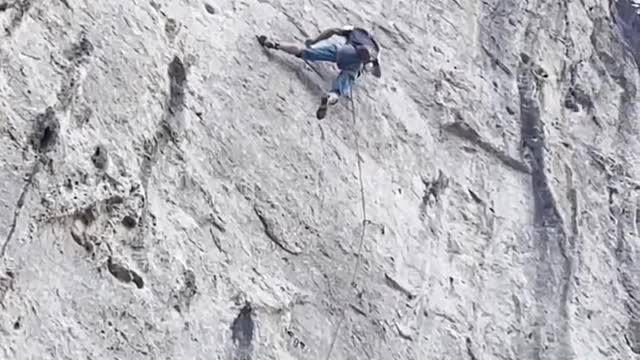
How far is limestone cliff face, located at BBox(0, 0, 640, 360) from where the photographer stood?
764 centimetres

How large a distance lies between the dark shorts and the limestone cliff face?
0.15 meters

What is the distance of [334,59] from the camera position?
9883 mm

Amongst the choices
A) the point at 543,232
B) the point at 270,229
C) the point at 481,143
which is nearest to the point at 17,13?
the point at 270,229

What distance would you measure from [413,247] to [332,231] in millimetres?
804

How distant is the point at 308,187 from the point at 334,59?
→ 115 cm

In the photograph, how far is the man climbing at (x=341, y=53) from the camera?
31.8 feet

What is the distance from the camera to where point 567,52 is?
40.5 feet

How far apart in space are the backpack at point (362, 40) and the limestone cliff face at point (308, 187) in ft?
1.10

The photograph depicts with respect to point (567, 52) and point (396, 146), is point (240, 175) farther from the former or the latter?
point (567, 52)

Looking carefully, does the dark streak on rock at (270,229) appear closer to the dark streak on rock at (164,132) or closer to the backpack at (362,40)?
the dark streak on rock at (164,132)

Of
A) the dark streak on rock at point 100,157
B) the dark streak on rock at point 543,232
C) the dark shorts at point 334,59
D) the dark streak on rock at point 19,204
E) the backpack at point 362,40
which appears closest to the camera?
the dark streak on rock at point 19,204

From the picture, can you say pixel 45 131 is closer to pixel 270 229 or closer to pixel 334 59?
pixel 270 229

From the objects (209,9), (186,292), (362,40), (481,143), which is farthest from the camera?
(481,143)

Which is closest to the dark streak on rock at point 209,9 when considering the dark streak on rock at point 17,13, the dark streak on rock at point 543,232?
the dark streak on rock at point 17,13
